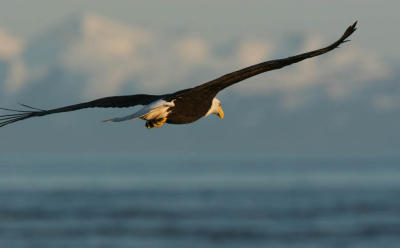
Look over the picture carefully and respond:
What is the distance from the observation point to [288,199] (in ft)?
231

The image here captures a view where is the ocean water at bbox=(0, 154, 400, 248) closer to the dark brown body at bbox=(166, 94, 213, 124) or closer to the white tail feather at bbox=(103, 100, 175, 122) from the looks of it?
the dark brown body at bbox=(166, 94, 213, 124)

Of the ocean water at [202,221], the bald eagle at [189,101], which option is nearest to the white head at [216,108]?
the bald eagle at [189,101]

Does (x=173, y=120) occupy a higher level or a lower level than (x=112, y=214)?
lower

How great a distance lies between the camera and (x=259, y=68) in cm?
1083

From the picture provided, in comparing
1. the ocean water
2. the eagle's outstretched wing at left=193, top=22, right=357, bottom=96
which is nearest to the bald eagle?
the eagle's outstretched wing at left=193, top=22, right=357, bottom=96

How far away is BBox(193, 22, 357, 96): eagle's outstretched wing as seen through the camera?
10.7 meters

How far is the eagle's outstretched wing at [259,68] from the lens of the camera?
1070 centimetres

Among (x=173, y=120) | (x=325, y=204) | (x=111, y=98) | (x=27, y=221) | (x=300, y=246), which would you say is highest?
(x=325, y=204)

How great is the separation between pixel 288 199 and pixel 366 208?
11.8 meters

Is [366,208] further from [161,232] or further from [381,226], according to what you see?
[161,232]

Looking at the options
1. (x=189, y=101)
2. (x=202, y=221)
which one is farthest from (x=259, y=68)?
(x=202, y=221)

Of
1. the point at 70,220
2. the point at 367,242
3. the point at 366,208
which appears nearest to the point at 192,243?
the point at 367,242

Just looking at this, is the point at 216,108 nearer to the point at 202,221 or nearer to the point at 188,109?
the point at 188,109

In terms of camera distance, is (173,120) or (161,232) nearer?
(173,120)
